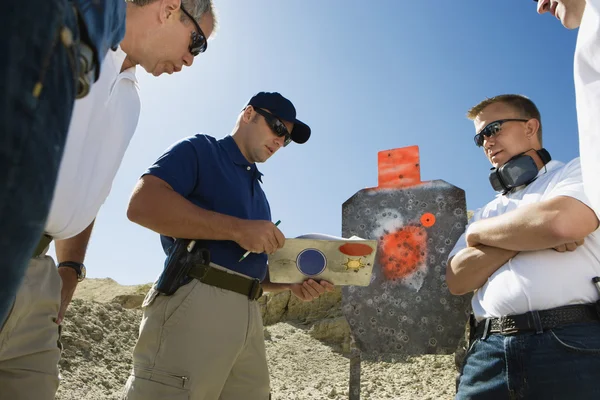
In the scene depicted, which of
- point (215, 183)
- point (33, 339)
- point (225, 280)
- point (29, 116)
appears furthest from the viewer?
point (215, 183)

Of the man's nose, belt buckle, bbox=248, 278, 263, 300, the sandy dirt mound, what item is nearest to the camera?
the man's nose

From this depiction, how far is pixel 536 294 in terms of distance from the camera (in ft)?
5.68

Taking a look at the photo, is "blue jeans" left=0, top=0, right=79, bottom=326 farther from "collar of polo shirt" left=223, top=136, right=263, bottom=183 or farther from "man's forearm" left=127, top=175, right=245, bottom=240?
"collar of polo shirt" left=223, top=136, right=263, bottom=183

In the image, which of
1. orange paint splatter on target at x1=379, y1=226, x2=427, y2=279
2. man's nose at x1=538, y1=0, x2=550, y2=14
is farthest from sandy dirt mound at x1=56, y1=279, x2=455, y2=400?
man's nose at x1=538, y1=0, x2=550, y2=14

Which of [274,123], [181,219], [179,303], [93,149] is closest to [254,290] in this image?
[179,303]

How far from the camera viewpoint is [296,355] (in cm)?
974

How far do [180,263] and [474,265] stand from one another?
1.25 metres

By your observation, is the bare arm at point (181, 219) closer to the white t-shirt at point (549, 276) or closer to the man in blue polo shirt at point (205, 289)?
the man in blue polo shirt at point (205, 289)

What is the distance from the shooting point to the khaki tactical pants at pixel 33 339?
1344mm

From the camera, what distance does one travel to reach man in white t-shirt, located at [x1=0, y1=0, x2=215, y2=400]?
40.0 inches

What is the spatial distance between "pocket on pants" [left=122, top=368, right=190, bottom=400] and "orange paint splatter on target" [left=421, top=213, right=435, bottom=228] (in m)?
2.36

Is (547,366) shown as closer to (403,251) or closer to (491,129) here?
(491,129)

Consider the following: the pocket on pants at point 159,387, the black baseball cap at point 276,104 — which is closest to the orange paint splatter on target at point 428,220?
the black baseball cap at point 276,104

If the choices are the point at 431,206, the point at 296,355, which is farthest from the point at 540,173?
the point at 296,355
